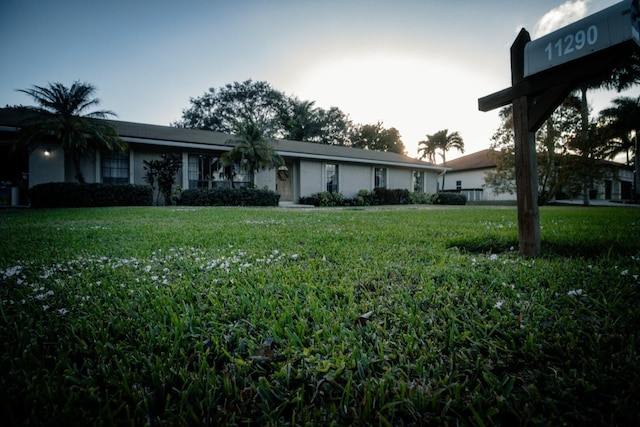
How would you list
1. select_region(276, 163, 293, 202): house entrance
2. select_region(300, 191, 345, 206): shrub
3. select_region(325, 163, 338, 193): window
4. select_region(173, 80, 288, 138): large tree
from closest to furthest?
select_region(300, 191, 345, 206): shrub
select_region(276, 163, 293, 202): house entrance
select_region(325, 163, 338, 193): window
select_region(173, 80, 288, 138): large tree

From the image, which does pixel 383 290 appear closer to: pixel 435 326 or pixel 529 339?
pixel 435 326

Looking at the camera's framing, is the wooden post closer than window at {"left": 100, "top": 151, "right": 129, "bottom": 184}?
Answer: Yes

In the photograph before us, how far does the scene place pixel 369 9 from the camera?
973cm

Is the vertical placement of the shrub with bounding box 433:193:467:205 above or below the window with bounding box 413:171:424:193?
below

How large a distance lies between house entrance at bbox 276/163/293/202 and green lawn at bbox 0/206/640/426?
1640 centimetres

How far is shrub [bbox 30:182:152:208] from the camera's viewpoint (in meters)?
11.0

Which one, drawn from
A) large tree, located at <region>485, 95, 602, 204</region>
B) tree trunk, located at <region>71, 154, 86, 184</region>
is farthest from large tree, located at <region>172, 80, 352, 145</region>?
large tree, located at <region>485, 95, 602, 204</region>

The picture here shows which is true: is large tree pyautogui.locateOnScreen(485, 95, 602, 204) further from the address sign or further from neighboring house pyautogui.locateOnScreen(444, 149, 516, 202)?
the address sign

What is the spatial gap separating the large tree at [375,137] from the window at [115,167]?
29833 millimetres

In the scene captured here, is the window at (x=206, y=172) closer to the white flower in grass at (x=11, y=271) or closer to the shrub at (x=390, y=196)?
the shrub at (x=390, y=196)

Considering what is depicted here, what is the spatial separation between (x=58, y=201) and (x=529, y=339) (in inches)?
605

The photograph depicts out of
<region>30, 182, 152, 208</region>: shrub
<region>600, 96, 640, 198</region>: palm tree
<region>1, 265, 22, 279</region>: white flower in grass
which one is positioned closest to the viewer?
<region>1, 265, 22, 279</region>: white flower in grass

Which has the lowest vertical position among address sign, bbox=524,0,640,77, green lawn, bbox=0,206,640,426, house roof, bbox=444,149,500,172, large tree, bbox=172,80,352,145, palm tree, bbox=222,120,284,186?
green lawn, bbox=0,206,640,426

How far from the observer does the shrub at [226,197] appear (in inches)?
520
